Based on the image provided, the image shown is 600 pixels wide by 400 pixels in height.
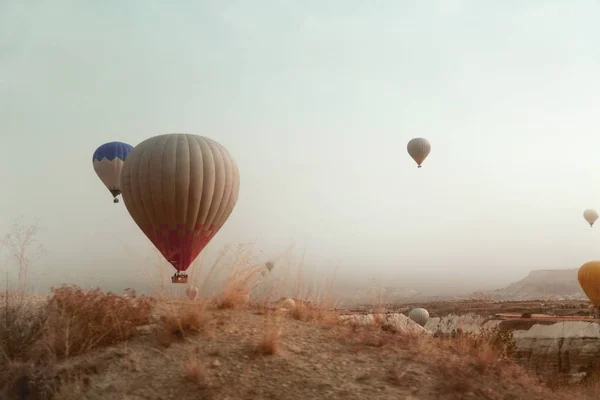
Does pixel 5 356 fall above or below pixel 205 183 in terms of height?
below

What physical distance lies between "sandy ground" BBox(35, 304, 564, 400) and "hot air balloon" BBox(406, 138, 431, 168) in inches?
1509

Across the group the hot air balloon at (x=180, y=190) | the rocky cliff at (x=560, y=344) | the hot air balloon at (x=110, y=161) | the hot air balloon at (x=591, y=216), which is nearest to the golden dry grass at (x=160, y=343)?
the hot air balloon at (x=180, y=190)

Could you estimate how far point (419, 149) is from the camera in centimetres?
4506

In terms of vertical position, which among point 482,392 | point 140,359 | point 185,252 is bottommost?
point 482,392

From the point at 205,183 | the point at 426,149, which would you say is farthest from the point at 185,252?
the point at 426,149

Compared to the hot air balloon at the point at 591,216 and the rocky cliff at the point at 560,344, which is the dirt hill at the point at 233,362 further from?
the hot air balloon at the point at 591,216

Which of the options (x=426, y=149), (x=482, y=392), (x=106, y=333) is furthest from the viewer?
(x=426, y=149)

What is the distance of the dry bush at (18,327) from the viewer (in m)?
7.33

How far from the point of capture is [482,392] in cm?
687

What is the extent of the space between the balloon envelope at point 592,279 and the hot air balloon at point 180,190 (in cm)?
4781

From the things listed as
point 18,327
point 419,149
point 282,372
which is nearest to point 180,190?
point 18,327

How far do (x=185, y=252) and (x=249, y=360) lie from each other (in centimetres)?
1380

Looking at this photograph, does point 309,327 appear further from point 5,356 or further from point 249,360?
point 5,356

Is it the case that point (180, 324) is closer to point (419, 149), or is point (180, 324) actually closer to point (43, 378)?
point (43, 378)
